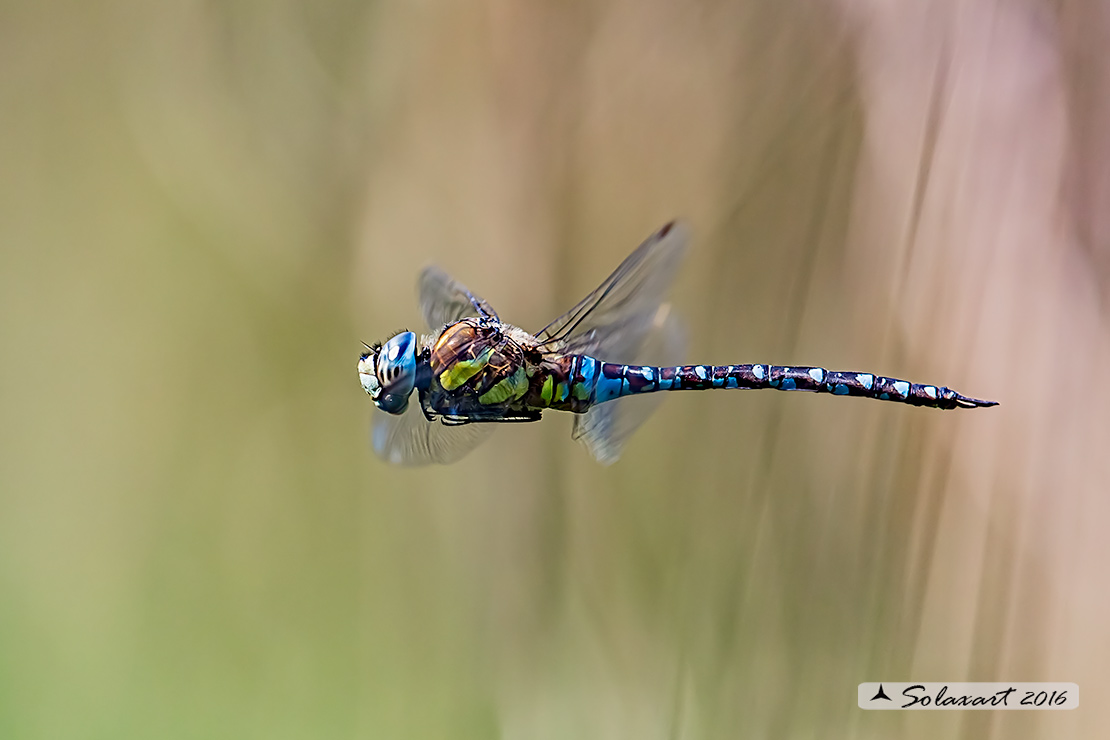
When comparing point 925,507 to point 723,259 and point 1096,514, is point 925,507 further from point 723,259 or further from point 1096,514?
point 723,259

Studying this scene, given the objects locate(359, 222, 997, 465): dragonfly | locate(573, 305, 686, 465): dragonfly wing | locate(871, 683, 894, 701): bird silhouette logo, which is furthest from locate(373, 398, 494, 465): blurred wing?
locate(871, 683, 894, 701): bird silhouette logo

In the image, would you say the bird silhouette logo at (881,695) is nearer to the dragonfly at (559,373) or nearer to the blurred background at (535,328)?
the blurred background at (535,328)

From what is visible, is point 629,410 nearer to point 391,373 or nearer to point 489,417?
point 489,417

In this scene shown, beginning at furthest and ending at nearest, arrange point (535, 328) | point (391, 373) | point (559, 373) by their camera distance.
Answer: point (535, 328) → point (559, 373) → point (391, 373)

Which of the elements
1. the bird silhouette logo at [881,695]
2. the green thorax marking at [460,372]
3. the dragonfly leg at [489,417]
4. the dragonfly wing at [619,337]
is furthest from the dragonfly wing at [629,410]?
the bird silhouette logo at [881,695]

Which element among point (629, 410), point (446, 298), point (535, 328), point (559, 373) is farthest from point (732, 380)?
point (446, 298)

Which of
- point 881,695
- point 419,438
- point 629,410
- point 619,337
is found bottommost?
point 881,695

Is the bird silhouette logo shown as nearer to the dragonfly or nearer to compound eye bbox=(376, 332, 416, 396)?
the dragonfly

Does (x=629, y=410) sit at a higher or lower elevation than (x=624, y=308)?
lower
